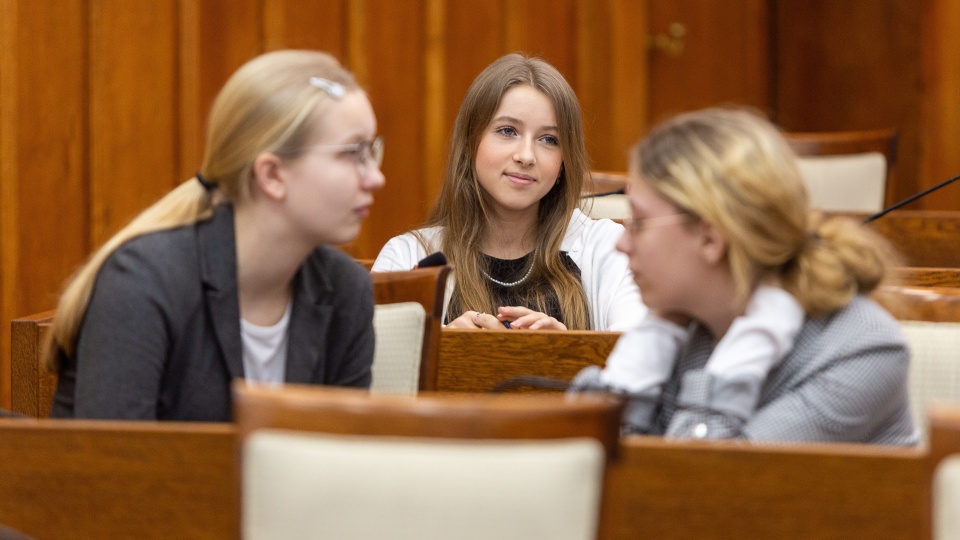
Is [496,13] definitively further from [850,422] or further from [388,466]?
[388,466]

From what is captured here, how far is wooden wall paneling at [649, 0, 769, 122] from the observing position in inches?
202

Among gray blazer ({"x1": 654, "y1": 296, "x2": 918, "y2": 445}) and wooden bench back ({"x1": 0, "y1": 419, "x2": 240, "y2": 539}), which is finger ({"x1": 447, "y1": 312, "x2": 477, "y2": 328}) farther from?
wooden bench back ({"x1": 0, "y1": 419, "x2": 240, "y2": 539})

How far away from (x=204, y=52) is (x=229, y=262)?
229 centimetres

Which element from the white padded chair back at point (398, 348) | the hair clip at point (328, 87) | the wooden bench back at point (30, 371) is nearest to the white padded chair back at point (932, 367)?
the white padded chair back at point (398, 348)

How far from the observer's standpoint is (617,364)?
153 centimetres

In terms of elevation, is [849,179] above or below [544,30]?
below

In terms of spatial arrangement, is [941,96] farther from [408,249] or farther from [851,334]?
[851,334]

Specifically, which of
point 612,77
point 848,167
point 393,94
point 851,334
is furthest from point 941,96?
point 851,334

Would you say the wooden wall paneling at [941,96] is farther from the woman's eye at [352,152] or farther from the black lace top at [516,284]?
the woman's eye at [352,152]

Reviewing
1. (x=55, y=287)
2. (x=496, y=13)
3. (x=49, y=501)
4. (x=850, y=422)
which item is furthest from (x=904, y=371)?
(x=496, y=13)

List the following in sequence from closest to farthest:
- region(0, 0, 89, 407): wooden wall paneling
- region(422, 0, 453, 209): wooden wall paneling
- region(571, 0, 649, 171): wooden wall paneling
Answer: region(0, 0, 89, 407): wooden wall paneling, region(422, 0, 453, 209): wooden wall paneling, region(571, 0, 649, 171): wooden wall paneling

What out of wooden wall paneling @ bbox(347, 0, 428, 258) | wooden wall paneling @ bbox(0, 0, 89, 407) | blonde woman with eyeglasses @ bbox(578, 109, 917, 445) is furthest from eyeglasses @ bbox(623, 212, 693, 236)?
wooden wall paneling @ bbox(347, 0, 428, 258)

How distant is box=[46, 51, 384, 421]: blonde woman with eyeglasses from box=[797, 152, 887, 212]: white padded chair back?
270cm

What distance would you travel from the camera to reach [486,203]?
2672 mm
